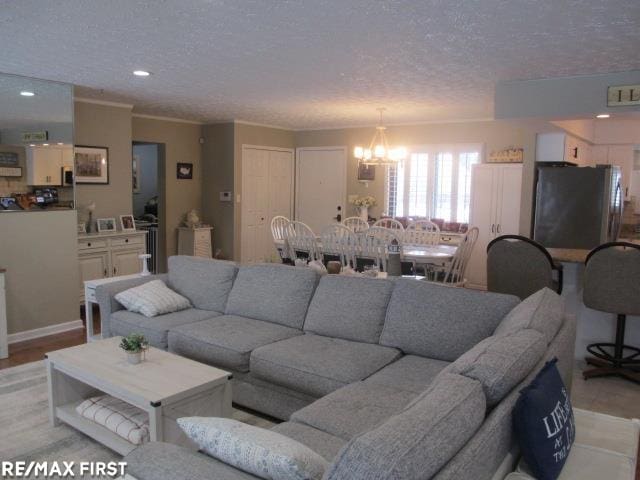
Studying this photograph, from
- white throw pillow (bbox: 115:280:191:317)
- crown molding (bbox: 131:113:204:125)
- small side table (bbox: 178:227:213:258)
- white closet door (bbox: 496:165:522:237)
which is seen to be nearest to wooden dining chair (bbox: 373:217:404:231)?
white closet door (bbox: 496:165:522:237)

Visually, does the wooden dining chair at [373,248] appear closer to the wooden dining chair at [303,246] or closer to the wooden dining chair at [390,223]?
the wooden dining chair at [303,246]

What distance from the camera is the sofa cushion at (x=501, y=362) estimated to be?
161 cm

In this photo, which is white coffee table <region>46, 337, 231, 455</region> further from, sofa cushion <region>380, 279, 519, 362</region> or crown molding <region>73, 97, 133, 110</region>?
crown molding <region>73, 97, 133, 110</region>

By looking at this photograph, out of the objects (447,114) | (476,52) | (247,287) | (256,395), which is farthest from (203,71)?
(447,114)

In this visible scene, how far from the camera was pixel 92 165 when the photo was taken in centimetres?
592

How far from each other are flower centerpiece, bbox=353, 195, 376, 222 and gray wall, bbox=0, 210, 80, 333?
432cm

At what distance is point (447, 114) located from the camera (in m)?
6.77

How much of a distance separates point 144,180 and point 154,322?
6.06 metres

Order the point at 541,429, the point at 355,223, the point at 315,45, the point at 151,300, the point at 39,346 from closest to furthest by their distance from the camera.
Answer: the point at 541,429 < the point at 315,45 < the point at 151,300 < the point at 39,346 < the point at 355,223

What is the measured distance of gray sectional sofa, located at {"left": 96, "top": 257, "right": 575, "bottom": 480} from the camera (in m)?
1.31

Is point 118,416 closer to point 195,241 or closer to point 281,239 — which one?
point 281,239

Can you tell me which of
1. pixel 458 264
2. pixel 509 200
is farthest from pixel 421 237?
pixel 509 200

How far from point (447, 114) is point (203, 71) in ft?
11.9

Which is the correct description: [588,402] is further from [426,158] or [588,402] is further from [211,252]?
[211,252]
